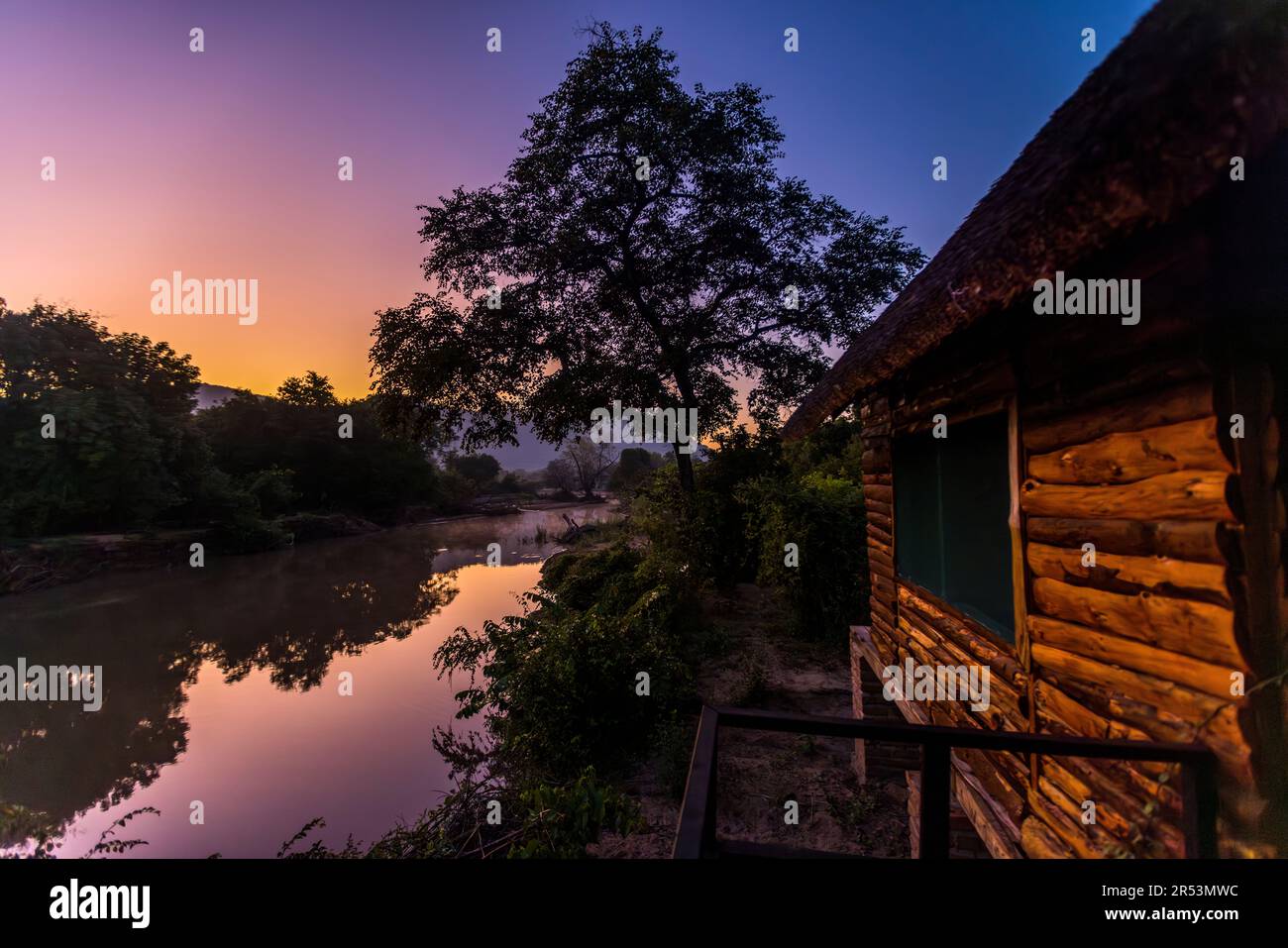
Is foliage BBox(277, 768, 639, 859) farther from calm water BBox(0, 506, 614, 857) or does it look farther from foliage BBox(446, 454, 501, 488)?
foliage BBox(446, 454, 501, 488)

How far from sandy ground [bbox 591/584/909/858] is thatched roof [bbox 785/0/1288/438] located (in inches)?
201

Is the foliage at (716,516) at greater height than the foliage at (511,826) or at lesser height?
greater

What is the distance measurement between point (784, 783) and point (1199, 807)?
4.79 meters

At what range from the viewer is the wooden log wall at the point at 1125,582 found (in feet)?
5.22

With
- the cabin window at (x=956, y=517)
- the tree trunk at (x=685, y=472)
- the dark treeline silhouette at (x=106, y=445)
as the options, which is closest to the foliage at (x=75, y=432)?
the dark treeline silhouette at (x=106, y=445)

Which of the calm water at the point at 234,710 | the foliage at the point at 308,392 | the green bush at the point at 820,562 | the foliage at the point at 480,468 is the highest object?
the foliage at the point at 308,392

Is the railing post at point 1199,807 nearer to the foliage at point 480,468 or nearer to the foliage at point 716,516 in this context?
the foliage at point 716,516

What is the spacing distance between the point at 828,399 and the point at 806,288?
40.0ft

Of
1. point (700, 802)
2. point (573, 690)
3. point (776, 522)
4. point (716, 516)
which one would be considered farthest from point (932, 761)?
point (716, 516)

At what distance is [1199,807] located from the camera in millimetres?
1696

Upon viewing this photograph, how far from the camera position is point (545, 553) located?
82.9ft

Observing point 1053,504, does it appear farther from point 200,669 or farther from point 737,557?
point 200,669

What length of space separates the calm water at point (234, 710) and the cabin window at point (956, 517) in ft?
20.7
